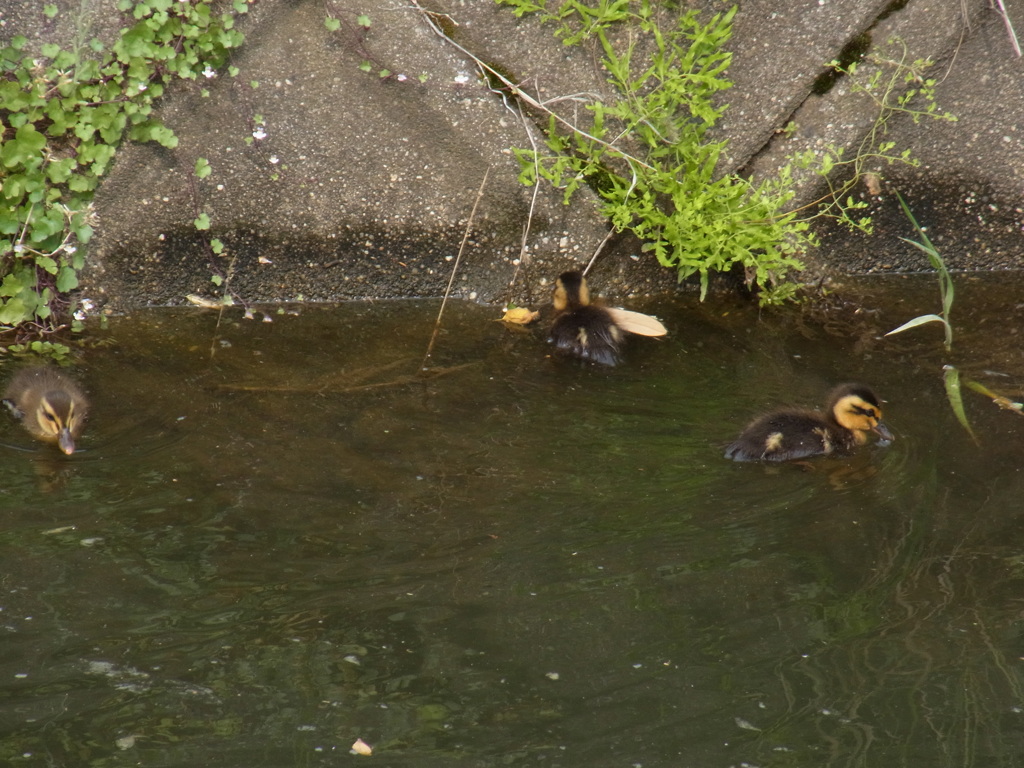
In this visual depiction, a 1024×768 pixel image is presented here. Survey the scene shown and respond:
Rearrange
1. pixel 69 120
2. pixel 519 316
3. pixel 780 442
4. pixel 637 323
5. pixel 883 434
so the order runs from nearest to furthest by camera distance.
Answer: pixel 780 442 < pixel 883 434 < pixel 69 120 < pixel 637 323 < pixel 519 316

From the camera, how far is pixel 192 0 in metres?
4.70

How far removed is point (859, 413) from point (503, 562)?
1506mm

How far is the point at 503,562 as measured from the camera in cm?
332

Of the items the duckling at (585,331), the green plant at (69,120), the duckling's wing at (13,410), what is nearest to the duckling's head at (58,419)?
the duckling's wing at (13,410)

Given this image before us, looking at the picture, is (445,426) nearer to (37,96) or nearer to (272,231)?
(272,231)

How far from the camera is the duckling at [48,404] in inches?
151

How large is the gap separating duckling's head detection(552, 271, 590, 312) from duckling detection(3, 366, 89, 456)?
202 centimetres

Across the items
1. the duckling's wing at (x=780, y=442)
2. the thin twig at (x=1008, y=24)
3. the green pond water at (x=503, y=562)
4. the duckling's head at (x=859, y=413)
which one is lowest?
the green pond water at (x=503, y=562)

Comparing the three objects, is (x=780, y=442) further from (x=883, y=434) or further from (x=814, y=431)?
(x=883, y=434)

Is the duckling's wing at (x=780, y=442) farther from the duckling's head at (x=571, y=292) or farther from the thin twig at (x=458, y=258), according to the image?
the thin twig at (x=458, y=258)

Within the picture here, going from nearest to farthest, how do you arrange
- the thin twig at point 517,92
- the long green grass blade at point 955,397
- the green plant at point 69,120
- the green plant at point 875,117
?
1. the long green grass blade at point 955,397
2. the green plant at point 69,120
3. the thin twig at point 517,92
4. the green plant at point 875,117

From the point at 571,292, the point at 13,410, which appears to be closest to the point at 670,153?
the point at 571,292

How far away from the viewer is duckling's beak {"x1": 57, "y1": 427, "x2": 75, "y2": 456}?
12.5 feet

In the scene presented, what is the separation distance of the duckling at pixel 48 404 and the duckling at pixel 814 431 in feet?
7.45
